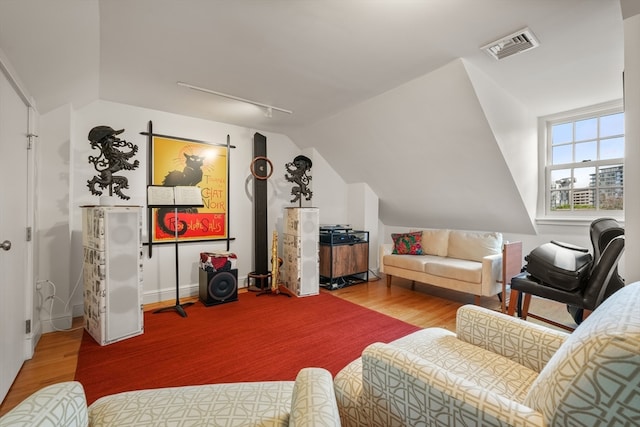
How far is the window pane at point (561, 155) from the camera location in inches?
137

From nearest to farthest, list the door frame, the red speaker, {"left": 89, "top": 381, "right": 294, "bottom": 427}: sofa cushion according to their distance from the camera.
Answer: {"left": 89, "top": 381, "right": 294, "bottom": 427}: sofa cushion < the door frame < the red speaker

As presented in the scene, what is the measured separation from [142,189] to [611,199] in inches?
209

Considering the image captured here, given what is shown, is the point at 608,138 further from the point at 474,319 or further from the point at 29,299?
the point at 29,299

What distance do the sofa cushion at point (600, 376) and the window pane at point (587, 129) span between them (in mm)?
3554

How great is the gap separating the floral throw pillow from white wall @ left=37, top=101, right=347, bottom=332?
3.67 feet

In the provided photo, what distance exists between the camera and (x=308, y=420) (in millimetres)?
834

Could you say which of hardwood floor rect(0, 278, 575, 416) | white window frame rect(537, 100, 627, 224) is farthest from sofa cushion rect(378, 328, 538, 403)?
white window frame rect(537, 100, 627, 224)

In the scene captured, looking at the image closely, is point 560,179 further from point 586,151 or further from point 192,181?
point 192,181

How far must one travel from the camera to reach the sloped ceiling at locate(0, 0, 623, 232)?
1.77 meters

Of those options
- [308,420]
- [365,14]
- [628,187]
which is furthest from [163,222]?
[628,187]

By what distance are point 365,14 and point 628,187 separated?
1.74 meters

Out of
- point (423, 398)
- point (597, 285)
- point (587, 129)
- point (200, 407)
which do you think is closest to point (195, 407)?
point (200, 407)

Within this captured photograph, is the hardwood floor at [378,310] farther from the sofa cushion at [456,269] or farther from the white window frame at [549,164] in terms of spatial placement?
the white window frame at [549,164]

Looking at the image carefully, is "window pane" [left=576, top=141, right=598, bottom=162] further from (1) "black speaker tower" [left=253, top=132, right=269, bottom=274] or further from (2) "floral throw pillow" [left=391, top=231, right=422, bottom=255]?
(1) "black speaker tower" [left=253, top=132, right=269, bottom=274]
